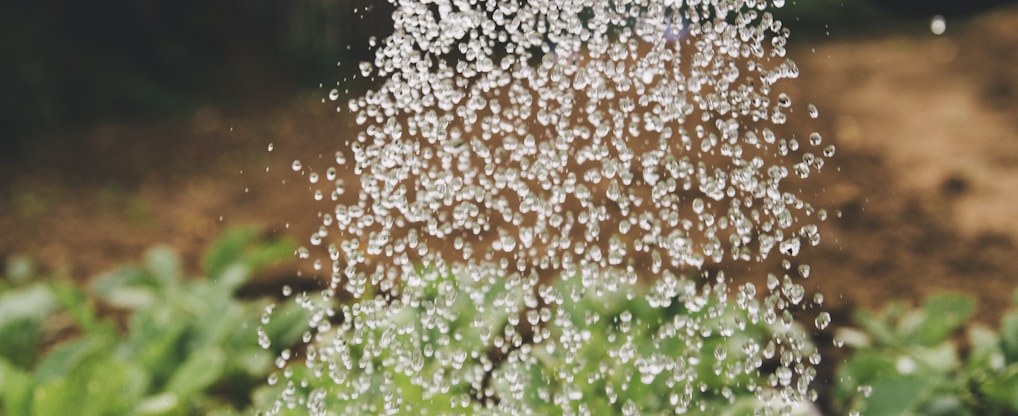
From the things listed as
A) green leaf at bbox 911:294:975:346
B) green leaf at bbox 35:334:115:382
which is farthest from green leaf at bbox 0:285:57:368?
green leaf at bbox 911:294:975:346

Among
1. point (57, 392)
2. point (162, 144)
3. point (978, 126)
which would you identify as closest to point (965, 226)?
point (978, 126)

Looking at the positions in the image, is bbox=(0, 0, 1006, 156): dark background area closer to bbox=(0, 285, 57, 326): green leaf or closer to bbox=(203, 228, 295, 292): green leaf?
bbox=(203, 228, 295, 292): green leaf

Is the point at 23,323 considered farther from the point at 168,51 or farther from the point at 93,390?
the point at 168,51

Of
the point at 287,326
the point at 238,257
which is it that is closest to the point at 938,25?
the point at 238,257

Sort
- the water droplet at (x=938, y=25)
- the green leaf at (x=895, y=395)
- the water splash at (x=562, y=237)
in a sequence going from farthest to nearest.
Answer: the water droplet at (x=938, y=25), the green leaf at (x=895, y=395), the water splash at (x=562, y=237)

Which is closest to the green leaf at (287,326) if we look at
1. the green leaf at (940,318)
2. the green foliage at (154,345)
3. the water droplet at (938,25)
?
the green foliage at (154,345)

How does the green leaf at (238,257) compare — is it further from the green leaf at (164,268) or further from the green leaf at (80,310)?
the green leaf at (80,310)

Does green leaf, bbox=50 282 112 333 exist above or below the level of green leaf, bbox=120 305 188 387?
above

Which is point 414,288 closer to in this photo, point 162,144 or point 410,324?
point 410,324
